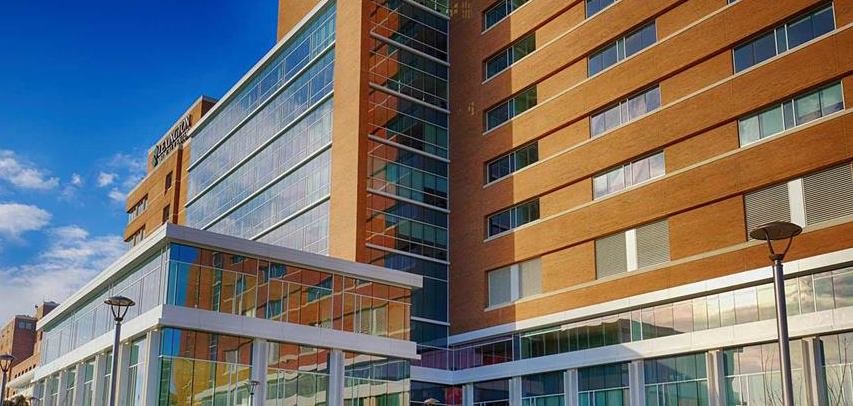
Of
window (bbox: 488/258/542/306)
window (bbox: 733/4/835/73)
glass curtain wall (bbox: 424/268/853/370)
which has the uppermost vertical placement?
window (bbox: 733/4/835/73)

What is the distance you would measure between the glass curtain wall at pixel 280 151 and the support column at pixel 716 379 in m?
24.4

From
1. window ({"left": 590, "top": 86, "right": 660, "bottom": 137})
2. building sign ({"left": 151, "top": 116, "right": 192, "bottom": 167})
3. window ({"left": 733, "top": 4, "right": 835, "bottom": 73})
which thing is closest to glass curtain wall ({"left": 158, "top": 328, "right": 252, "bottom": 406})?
window ({"left": 590, "top": 86, "right": 660, "bottom": 137})

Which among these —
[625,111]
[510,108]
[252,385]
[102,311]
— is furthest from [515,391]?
[102,311]

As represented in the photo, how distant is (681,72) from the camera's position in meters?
41.7

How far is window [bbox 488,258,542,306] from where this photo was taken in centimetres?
4794

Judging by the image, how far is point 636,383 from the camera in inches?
1593

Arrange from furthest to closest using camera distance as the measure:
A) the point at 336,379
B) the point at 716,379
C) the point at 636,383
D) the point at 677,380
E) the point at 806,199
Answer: the point at 636,383 < the point at 336,379 < the point at 677,380 < the point at 716,379 < the point at 806,199

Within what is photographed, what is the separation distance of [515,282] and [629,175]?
942 cm

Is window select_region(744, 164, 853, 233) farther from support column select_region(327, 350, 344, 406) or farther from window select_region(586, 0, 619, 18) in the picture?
support column select_region(327, 350, 344, 406)

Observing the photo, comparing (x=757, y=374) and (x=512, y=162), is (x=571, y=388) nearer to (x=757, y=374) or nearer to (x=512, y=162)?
(x=757, y=374)

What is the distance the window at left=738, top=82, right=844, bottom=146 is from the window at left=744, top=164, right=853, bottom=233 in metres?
2.37


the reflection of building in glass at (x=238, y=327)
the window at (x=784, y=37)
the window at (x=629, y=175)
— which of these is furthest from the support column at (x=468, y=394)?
the window at (x=784, y=37)

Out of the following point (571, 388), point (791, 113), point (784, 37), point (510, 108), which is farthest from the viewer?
point (510, 108)

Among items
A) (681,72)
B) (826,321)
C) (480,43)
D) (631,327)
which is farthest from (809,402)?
(480,43)
